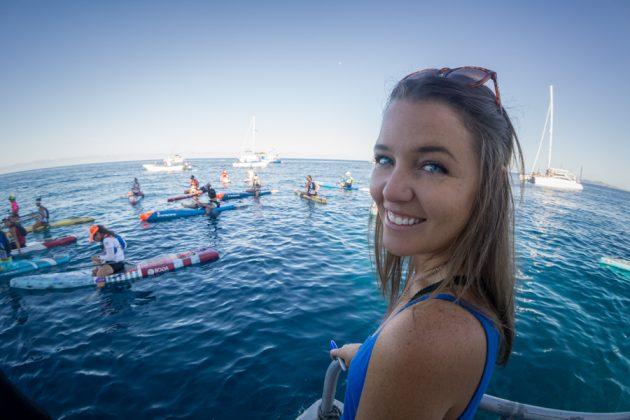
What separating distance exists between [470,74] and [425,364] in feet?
5.12

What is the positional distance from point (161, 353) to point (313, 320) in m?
3.94

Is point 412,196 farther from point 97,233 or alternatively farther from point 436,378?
point 97,233

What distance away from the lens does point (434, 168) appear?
1399mm

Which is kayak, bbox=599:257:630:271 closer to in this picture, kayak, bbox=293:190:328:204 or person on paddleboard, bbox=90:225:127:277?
kayak, bbox=293:190:328:204

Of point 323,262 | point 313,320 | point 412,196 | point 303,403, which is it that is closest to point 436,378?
point 412,196

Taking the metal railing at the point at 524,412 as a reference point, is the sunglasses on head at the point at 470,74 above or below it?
above

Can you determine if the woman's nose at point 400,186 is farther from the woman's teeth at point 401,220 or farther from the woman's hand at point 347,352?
the woman's hand at point 347,352

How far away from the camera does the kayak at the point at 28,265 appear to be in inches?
431

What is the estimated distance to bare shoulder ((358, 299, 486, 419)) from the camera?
0.95 metres

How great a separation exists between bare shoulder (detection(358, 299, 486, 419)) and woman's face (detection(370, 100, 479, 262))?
447 mm

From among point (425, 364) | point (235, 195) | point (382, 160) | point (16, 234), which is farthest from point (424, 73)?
point (235, 195)

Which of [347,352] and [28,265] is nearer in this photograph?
[347,352]

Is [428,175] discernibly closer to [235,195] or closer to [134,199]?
[235,195]

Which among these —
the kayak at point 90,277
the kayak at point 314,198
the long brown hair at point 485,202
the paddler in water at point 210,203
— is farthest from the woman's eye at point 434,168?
the kayak at point 314,198
